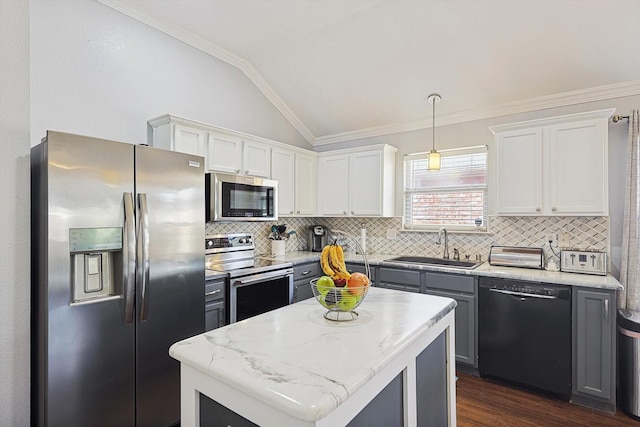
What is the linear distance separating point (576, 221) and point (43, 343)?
4062 mm

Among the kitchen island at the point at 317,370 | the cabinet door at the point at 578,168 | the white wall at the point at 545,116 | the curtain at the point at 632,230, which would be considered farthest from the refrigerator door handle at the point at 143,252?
the curtain at the point at 632,230

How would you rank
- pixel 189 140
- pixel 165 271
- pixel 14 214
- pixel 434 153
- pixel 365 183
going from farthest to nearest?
pixel 365 183
pixel 434 153
pixel 189 140
pixel 165 271
pixel 14 214

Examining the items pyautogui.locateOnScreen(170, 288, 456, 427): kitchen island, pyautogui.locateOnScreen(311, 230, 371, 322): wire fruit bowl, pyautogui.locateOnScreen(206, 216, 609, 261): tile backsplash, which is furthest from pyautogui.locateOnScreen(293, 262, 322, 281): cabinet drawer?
pyautogui.locateOnScreen(311, 230, 371, 322): wire fruit bowl

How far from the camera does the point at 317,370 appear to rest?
3.33 feet

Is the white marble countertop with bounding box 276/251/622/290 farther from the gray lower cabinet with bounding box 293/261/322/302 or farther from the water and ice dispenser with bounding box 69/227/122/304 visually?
the water and ice dispenser with bounding box 69/227/122/304

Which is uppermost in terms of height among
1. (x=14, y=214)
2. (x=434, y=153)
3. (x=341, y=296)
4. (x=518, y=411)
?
(x=434, y=153)

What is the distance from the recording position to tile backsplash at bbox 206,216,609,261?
3.05m

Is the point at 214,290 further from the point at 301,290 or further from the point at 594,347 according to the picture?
the point at 594,347

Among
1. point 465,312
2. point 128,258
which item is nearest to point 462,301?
point 465,312

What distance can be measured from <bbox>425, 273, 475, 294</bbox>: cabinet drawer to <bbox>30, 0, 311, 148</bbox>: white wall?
2655 millimetres

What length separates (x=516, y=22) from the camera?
2.64 meters

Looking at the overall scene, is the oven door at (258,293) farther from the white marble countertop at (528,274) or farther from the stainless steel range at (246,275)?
the white marble countertop at (528,274)

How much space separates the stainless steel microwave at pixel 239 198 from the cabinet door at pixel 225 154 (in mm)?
170

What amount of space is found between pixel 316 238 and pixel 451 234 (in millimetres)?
1688
